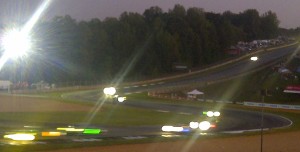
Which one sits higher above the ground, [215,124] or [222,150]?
[215,124]

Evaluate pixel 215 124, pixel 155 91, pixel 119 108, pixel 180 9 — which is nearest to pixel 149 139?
pixel 215 124

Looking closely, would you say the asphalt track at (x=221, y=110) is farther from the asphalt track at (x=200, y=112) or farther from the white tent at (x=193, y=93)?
the white tent at (x=193, y=93)

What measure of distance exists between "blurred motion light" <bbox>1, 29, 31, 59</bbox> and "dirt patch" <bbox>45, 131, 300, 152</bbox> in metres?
62.0

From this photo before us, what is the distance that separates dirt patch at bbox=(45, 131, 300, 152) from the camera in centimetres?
2769

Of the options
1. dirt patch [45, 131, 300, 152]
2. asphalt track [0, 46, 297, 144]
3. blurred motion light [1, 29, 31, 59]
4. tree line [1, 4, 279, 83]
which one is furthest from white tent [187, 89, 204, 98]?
dirt patch [45, 131, 300, 152]

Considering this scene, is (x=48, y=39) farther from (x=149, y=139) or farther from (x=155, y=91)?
(x=149, y=139)

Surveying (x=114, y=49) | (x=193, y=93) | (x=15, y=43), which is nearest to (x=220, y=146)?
(x=193, y=93)

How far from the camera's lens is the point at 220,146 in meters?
30.3

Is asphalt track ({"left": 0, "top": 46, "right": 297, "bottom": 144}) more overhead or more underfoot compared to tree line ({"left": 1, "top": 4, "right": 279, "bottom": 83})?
more underfoot

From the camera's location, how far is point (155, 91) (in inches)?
3396

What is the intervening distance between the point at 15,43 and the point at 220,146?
67531 mm

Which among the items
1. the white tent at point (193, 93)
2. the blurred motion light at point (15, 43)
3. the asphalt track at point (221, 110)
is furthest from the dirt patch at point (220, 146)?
the blurred motion light at point (15, 43)

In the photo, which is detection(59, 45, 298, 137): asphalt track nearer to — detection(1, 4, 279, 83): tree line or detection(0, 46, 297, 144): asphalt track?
detection(0, 46, 297, 144): asphalt track

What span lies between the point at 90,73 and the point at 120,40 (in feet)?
48.3
